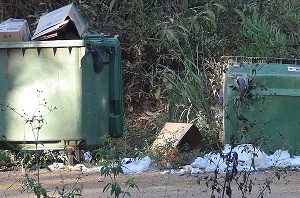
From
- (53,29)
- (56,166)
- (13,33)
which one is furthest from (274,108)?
(13,33)

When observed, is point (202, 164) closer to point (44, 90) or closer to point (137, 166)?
point (137, 166)

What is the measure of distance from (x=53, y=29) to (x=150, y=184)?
194 cm

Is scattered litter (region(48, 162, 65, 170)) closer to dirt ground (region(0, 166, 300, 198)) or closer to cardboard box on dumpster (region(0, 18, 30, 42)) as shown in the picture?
dirt ground (region(0, 166, 300, 198))

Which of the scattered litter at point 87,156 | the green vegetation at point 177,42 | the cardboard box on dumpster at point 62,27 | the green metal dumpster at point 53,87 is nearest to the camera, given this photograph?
the green metal dumpster at point 53,87

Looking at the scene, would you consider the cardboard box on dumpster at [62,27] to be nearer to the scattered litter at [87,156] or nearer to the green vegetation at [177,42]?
the scattered litter at [87,156]

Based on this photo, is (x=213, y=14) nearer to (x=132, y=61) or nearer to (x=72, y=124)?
(x=132, y=61)

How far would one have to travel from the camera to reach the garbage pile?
24.8 feet

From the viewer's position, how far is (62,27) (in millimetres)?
7641

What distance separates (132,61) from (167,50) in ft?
1.88

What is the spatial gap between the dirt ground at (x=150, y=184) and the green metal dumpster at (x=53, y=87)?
0.38m

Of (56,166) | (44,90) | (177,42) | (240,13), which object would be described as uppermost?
(240,13)

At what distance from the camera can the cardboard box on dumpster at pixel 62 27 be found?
7.64 meters

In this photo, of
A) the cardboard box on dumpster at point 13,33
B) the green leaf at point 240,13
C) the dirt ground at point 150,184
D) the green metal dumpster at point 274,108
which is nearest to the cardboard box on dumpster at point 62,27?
the cardboard box on dumpster at point 13,33

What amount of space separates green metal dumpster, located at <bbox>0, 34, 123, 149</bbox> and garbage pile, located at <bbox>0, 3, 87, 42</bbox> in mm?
180
